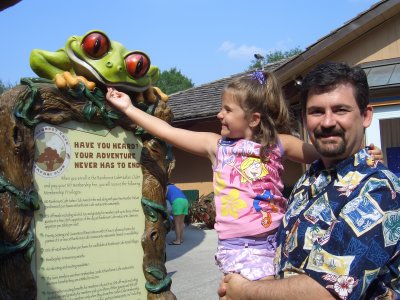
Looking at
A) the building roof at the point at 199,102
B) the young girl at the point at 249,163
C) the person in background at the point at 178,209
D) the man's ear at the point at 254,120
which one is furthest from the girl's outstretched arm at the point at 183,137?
the building roof at the point at 199,102

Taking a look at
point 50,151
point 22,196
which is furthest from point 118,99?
point 22,196

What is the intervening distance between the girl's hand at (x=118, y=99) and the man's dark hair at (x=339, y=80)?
1.38 meters

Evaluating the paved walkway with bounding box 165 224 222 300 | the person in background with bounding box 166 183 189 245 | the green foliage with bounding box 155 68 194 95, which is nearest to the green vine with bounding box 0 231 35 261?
the paved walkway with bounding box 165 224 222 300

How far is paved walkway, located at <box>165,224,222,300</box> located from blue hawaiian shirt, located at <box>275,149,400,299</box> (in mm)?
4632

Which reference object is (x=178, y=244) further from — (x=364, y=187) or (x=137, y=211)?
(x=364, y=187)

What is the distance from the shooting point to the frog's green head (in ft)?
9.61

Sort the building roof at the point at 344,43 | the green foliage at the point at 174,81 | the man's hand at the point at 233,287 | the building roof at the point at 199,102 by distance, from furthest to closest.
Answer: the green foliage at the point at 174,81 < the building roof at the point at 199,102 < the building roof at the point at 344,43 < the man's hand at the point at 233,287

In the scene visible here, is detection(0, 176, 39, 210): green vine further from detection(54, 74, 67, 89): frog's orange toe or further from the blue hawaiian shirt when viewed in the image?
the blue hawaiian shirt

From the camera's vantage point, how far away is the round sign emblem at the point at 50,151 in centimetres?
276

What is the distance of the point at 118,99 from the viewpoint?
299cm

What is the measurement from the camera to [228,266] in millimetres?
2402

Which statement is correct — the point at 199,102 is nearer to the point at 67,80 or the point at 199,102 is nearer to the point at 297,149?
the point at 67,80

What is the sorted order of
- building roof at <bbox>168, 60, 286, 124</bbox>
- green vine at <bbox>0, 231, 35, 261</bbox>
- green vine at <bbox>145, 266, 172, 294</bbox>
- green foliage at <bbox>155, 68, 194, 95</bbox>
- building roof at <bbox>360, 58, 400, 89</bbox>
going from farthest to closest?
green foliage at <bbox>155, 68, 194, 95</bbox>, building roof at <bbox>168, 60, 286, 124</bbox>, building roof at <bbox>360, 58, 400, 89</bbox>, green vine at <bbox>145, 266, 172, 294</bbox>, green vine at <bbox>0, 231, 35, 261</bbox>

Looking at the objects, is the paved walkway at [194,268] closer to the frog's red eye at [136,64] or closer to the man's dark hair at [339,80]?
the frog's red eye at [136,64]
